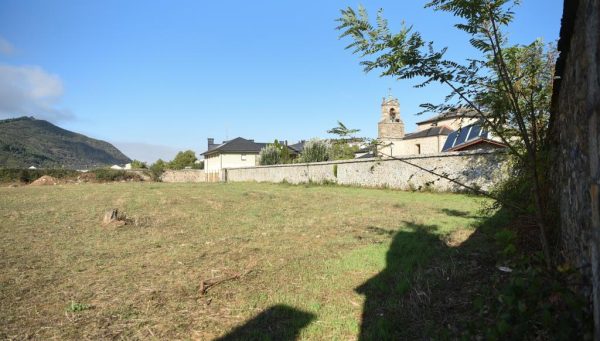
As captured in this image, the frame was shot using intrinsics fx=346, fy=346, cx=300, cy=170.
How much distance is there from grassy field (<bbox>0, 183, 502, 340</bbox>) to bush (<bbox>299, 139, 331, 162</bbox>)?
76.5 feet

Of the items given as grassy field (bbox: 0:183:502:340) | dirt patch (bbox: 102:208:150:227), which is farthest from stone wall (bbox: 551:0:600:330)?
dirt patch (bbox: 102:208:150:227)

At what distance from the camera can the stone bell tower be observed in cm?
4459

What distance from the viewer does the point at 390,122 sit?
4572cm

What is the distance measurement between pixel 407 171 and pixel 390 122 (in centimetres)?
2870

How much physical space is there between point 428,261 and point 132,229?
677 cm

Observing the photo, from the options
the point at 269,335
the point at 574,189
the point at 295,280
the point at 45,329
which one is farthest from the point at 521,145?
the point at 45,329

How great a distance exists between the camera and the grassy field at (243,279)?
3371mm

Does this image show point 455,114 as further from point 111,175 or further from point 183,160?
point 183,160

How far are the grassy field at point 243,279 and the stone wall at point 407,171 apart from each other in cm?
176

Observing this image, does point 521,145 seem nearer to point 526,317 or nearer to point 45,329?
point 526,317

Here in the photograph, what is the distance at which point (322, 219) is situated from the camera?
30.3 feet

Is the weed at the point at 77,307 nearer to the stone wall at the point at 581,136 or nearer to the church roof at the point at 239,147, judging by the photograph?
the stone wall at the point at 581,136

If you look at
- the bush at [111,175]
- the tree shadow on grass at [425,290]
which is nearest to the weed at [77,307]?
the tree shadow on grass at [425,290]

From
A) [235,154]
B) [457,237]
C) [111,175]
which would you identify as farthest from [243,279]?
[235,154]
